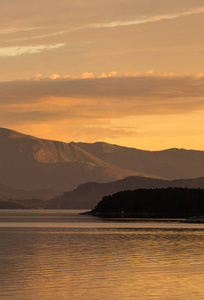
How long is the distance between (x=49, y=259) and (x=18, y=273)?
1697 cm

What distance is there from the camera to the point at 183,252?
334 ft

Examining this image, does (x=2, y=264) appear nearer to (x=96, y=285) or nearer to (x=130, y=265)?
(x=130, y=265)

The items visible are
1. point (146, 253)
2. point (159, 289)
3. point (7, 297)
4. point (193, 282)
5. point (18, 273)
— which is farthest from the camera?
point (146, 253)

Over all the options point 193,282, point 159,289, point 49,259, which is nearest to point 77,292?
point 159,289

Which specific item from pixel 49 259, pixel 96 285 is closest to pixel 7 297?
pixel 96 285

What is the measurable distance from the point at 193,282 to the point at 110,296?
11820 millimetres

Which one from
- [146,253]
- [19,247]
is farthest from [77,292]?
[19,247]

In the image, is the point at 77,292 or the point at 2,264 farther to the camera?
the point at 2,264

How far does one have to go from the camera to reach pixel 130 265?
81.1 m

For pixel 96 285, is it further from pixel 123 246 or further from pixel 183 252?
pixel 123 246

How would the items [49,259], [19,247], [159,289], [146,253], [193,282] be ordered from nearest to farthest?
[159,289] → [193,282] → [49,259] → [146,253] → [19,247]

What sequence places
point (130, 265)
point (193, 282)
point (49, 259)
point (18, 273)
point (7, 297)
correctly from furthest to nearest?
point (49, 259) < point (130, 265) < point (18, 273) < point (193, 282) < point (7, 297)

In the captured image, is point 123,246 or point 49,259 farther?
point 123,246

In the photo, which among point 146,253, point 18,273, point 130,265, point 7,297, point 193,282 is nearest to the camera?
point 7,297
